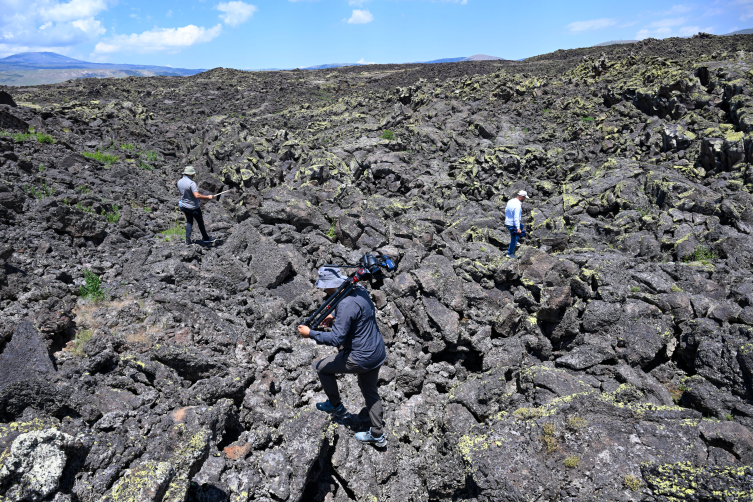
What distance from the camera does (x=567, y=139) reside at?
1792 cm

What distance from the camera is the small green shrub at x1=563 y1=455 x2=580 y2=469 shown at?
3920 mm

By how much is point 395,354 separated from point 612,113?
18063 mm

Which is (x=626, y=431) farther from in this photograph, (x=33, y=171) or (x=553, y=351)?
(x=33, y=171)

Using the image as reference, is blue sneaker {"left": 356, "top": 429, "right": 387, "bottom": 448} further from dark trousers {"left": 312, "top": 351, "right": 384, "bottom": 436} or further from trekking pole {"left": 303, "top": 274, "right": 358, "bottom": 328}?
trekking pole {"left": 303, "top": 274, "right": 358, "bottom": 328}

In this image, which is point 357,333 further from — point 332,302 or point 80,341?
point 80,341

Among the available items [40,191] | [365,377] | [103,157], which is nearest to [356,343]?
[365,377]

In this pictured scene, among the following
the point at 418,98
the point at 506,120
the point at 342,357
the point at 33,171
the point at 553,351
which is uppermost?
the point at 418,98

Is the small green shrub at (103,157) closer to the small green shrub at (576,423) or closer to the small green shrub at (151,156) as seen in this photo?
the small green shrub at (151,156)

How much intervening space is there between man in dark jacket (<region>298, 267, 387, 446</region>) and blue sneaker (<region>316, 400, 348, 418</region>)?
1.00 ft

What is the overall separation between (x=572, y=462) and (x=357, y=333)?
8.62 feet

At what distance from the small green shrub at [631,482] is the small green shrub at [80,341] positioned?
22.4ft

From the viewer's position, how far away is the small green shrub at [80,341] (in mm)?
5539

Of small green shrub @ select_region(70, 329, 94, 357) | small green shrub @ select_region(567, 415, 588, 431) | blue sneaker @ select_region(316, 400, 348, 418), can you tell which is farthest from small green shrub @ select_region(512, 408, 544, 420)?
small green shrub @ select_region(70, 329, 94, 357)

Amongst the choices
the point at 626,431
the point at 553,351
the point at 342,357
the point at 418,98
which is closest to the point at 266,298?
the point at 342,357
